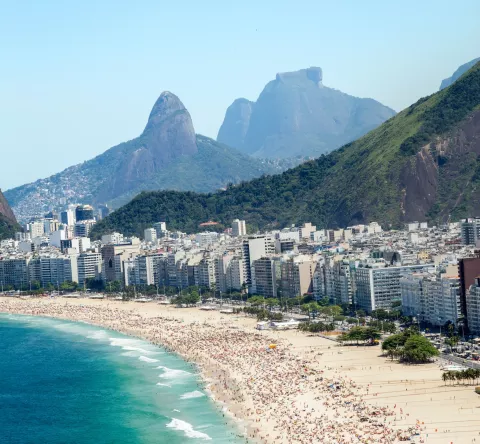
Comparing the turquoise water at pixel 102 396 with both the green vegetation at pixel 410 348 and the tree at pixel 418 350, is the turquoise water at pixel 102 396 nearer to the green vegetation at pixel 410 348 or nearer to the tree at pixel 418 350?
the green vegetation at pixel 410 348

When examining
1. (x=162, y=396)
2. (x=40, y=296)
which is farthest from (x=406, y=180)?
(x=162, y=396)

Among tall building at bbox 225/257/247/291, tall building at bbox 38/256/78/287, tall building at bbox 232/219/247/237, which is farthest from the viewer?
tall building at bbox 232/219/247/237

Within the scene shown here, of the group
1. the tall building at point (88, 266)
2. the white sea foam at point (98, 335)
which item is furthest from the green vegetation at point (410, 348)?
the tall building at point (88, 266)

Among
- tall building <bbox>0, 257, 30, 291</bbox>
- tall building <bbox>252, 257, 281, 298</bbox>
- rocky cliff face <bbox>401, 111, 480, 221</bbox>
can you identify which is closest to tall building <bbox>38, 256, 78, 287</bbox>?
tall building <bbox>0, 257, 30, 291</bbox>

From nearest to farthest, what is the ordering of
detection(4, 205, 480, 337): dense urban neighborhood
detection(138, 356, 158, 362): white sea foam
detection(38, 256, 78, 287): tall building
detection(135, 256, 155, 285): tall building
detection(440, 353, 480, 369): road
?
1. detection(440, 353, 480, 369): road
2. detection(138, 356, 158, 362): white sea foam
3. detection(4, 205, 480, 337): dense urban neighborhood
4. detection(135, 256, 155, 285): tall building
5. detection(38, 256, 78, 287): tall building

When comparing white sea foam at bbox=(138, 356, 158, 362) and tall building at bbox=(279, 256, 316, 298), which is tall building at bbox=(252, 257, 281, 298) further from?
white sea foam at bbox=(138, 356, 158, 362)
